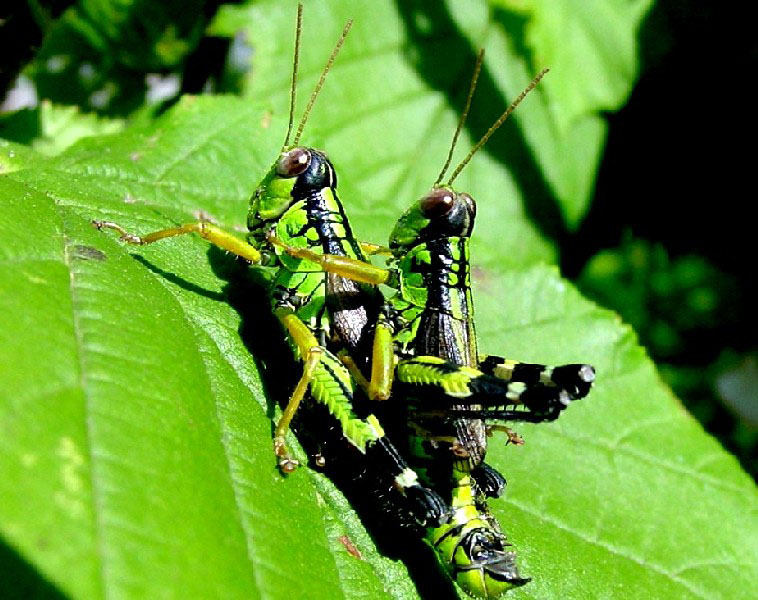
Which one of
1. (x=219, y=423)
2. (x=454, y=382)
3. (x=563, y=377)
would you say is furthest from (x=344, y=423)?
(x=563, y=377)

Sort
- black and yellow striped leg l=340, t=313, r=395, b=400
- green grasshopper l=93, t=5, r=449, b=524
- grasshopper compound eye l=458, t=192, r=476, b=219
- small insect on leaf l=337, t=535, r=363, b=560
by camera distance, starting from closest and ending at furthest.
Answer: small insect on leaf l=337, t=535, r=363, b=560, green grasshopper l=93, t=5, r=449, b=524, black and yellow striped leg l=340, t=313, r=395, b=400, grasshopper compound eye l=458, t=192, r=476, b=219

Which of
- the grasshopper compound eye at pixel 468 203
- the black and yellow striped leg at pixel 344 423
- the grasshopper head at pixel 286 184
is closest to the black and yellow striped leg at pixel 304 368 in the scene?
the black and yellow striped leg at pixel 344 423

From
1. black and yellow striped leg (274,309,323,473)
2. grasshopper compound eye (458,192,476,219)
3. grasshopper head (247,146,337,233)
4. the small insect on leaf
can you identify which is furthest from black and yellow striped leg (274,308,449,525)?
grasshopper compound eye (458,192,476,219)

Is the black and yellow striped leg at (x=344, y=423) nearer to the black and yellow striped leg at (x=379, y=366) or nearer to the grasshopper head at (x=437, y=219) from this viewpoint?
the black and yellow striped leg at (x=379, y=366)

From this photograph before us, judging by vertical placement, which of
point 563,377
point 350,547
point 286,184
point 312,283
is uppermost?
point 286,184

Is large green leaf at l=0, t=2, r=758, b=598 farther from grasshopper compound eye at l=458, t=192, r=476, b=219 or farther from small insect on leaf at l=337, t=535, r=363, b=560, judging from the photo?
grasshopper compound eye at l=458, t=192, r=476, b=219

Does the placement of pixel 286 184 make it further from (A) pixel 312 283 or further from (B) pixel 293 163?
(A) pixel 312 283

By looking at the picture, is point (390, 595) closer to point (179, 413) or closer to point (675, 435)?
point (179, 413)
